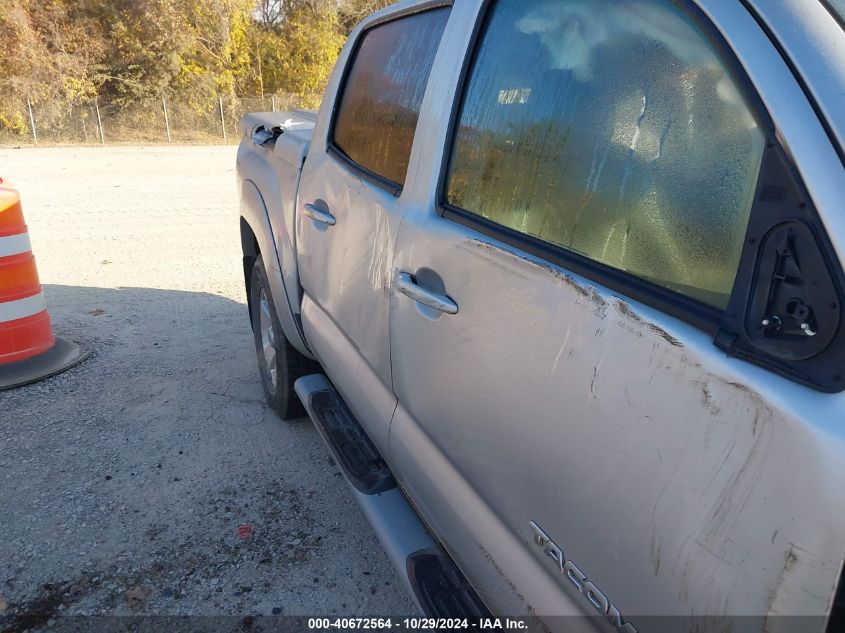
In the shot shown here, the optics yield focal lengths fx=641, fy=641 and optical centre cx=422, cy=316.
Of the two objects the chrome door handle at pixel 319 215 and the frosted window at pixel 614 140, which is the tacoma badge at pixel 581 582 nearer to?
the frosted window at pixel 614 140

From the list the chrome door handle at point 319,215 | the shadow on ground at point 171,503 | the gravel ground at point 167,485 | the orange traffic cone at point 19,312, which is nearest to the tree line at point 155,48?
the gravel ground at point 167,485

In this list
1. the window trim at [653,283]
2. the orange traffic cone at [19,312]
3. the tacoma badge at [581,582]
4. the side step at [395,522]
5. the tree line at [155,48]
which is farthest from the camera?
the tree line at [155,48]

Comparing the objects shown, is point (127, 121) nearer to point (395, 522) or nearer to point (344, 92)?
point (344, 92)

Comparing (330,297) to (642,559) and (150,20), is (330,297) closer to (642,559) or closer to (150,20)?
(642,559)

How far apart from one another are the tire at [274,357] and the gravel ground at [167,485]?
0.17 metres

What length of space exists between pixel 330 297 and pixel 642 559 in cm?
171

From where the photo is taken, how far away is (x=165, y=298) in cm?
591

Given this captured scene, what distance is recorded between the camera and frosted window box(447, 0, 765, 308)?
1069 mm

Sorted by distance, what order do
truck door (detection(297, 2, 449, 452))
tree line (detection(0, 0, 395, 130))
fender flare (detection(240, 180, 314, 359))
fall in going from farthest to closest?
tree line (detection(0, 0, 395, 130)) → fender flare (detection(240, 180, 314, 359)) → truck door (detection(297, 2, 449, 452))

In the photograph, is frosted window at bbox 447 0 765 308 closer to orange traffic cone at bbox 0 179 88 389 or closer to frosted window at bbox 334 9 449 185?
frosted window at bbox 334 9 449 185

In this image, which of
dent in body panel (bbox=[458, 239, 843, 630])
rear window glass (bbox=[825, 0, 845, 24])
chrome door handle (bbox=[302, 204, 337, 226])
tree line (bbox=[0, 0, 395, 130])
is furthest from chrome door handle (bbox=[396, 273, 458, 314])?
tree line (bbox=[0, 0, 395, 130])

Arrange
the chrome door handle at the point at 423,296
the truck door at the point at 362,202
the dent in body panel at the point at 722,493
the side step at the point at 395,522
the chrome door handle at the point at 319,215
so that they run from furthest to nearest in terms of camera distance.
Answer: the chrome door handle at the point at 319,215, the truck door at the point at 362,202, the side step at the point at 395,522, the chrome door handle at the point at 423,296, the dent in body panel at the point at 722,493

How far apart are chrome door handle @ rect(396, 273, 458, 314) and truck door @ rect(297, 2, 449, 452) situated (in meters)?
0.16

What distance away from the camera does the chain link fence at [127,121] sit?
2270cm
